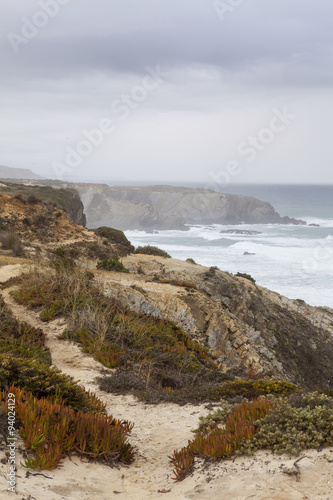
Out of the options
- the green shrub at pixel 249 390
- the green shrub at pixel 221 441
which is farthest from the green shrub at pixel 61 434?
the green shrub at pixel 249 390

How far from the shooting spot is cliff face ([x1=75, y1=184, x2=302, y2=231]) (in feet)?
324

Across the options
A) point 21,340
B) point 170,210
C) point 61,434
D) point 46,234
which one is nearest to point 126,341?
point 21,340

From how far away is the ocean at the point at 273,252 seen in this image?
38.6 meters

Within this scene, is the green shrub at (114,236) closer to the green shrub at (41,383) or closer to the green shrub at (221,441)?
the green shrub at (41,383)

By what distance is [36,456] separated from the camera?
12.3 feet

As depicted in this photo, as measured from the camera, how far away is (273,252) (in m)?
57.6

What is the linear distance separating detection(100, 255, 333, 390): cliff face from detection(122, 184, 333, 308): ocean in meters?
13.8

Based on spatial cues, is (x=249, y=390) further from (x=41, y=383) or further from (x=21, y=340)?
(x=21, y=340)

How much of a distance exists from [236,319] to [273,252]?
44694mm

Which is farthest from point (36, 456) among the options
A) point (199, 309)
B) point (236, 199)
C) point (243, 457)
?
point (236, 199)

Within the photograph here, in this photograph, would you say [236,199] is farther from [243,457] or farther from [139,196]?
[243,457]

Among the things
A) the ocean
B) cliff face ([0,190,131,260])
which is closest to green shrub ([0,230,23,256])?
cliff face ([0,190,131,260])

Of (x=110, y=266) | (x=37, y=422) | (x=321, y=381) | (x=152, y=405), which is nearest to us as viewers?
(x=37, y=422)

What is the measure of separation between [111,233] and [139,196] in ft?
307
